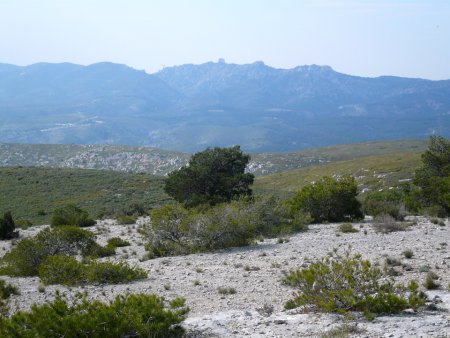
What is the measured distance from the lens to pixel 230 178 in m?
37.8

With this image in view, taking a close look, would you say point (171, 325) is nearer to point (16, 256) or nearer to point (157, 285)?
point (157, 285)

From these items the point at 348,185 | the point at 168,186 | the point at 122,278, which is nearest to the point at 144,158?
the point at 168,186

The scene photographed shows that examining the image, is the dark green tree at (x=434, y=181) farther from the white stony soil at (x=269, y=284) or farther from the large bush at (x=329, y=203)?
the large bush at (x=329, y=203)

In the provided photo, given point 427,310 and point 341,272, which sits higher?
point 341,272

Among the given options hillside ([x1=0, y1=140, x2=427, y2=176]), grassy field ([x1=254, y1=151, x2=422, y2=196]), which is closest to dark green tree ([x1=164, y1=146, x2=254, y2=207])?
grassy field ([x1=254, y1=151, x2=422, y2=196])

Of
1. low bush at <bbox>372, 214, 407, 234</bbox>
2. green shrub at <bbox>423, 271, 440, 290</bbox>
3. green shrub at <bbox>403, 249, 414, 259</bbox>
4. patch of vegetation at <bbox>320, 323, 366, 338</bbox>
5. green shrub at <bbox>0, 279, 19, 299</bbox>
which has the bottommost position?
low bush at <bbox>372, 214, 407, 234</bbox>

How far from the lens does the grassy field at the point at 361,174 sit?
70.9 m

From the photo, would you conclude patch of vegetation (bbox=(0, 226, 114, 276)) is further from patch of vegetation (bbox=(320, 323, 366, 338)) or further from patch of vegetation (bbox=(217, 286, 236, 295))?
patch of vegetation (bbox=(320, 323, 366, 338))

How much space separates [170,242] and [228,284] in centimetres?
744

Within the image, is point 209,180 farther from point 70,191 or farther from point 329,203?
point 70,191

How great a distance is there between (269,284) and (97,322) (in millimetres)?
6468

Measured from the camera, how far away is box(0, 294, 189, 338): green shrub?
26.5ft

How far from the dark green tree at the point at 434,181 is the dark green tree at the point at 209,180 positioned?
1205 cm

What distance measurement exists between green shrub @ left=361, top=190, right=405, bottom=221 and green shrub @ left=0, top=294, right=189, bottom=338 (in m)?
19.1
